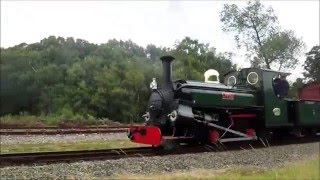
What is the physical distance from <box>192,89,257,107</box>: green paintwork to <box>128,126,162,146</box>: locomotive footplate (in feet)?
5.37

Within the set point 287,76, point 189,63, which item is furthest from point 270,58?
point 189,63

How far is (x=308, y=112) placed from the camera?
48.3 ft

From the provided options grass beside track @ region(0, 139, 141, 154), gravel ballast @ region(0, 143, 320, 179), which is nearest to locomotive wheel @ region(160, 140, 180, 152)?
gravel ballast @ region(0, 143, 320, 179)

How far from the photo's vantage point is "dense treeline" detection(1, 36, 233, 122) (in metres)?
41.5

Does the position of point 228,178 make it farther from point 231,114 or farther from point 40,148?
point 40,148

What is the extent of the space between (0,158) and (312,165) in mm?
6083

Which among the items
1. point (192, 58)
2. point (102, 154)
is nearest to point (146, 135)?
point (102, 154)

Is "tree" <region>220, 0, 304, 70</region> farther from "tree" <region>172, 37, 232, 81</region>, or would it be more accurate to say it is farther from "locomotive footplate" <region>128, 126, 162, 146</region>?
"tree" <region>172, 37, 232, 81</region>

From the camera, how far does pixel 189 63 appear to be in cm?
4044

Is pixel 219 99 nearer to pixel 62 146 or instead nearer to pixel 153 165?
pixel 153 165

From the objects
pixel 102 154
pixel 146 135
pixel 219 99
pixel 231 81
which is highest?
pixel 231 81

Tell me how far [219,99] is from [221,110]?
0.39 meters

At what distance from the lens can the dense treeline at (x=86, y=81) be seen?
41.5 meters

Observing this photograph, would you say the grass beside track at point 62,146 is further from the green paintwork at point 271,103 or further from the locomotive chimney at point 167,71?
the green paintwork at point 271,103
